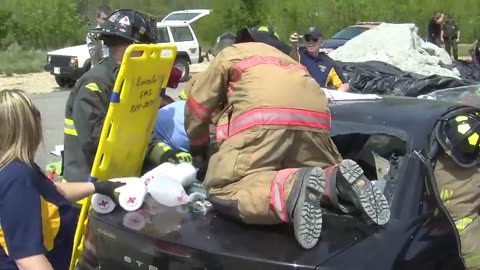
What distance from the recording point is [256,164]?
3.23 meters

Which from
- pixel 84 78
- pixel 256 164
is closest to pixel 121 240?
pixel 256 164

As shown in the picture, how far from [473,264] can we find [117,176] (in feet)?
6.31

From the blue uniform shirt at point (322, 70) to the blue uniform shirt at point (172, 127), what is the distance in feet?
10.9

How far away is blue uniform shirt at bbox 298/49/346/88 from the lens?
7742 mm

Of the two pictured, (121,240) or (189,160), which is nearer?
(121,240)

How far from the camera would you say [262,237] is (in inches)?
119

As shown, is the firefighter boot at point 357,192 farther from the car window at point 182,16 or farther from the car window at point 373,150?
the car window at point 182,16

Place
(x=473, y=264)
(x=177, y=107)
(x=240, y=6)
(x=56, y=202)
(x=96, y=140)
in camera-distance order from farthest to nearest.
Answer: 1. (x=240, y=6)
2. (x=177, y=107)
3. (x=96, y=140)
4. (x=473, y=264)
5. (x=56, y=202)

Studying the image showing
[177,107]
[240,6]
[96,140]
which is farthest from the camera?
[240,6]

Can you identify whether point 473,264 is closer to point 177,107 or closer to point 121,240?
point 121,240

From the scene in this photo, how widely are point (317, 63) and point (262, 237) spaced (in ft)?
16.6

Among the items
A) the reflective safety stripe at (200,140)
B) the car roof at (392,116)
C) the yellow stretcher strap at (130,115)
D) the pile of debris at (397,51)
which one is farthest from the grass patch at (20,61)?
the car roof at (392,116)

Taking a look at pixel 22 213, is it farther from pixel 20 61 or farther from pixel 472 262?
pixel 20 61

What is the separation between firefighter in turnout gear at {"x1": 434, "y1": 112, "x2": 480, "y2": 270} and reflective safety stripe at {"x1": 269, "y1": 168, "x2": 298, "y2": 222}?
92cm
